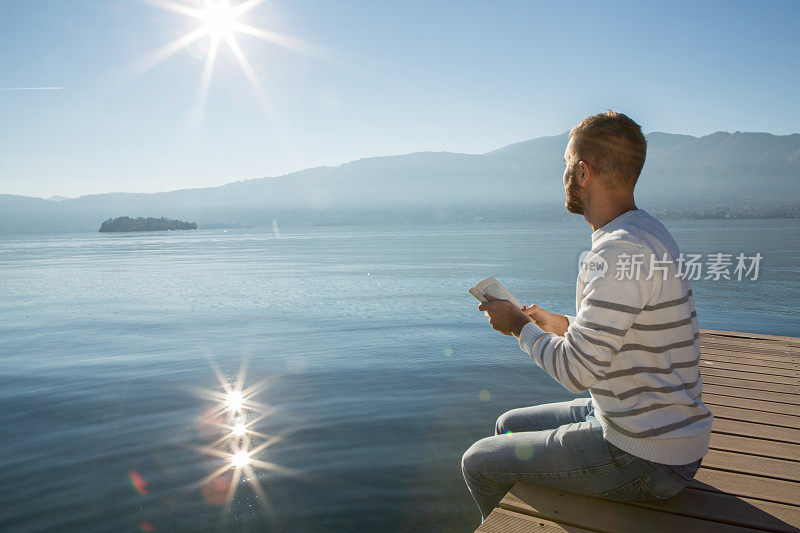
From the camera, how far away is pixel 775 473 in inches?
141

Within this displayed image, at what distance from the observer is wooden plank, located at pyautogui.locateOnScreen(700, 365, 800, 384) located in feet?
20.0

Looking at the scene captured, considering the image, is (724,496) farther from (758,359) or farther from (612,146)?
(758,359)

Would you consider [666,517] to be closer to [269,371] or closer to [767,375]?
[767,375]

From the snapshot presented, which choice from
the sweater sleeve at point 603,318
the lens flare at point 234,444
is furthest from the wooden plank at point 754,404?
the lens flare at point 234,444

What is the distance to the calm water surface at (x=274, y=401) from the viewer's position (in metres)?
5.00

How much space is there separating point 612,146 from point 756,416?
3693 mm

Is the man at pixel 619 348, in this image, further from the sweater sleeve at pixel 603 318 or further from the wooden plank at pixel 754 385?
the wooden plank at pixel 754 385

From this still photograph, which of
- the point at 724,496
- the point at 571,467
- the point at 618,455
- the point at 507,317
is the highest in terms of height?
the point at 507,317

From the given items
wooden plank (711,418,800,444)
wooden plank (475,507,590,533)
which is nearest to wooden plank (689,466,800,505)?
wooden plank (711,418,800,444)

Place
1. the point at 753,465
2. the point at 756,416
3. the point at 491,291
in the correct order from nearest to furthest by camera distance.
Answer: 1. the point at 491,291
2. the point at 753,465
3. the point at 756,416

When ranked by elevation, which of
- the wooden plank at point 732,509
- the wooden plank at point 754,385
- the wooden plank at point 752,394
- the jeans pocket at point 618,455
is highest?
the jeans pocket at point 618,455

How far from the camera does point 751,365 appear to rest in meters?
6.85

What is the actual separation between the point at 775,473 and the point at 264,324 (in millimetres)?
12135

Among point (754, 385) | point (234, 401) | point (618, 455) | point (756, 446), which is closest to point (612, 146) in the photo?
point (618, 455)
